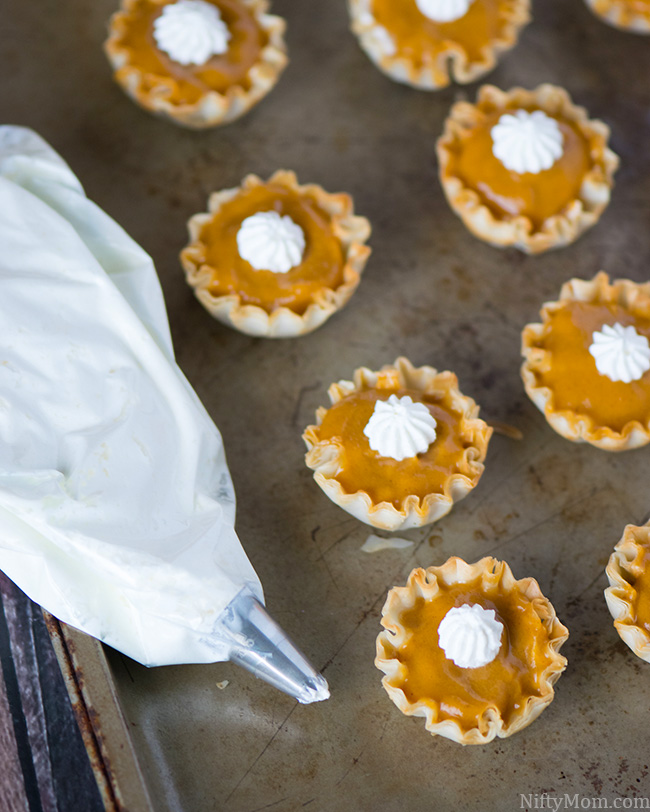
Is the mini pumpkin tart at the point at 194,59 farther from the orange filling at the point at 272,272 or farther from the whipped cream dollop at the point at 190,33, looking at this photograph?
the orange filling at the point at 272,272

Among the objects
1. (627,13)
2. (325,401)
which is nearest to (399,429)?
(325,401)

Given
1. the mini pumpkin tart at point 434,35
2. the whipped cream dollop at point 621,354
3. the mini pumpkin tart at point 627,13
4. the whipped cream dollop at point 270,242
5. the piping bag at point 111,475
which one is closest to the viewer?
the piping bag at point 111,475

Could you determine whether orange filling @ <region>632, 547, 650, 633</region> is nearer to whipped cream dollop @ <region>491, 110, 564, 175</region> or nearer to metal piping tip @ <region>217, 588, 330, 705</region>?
metal piping tip @ <region>217, 588, 330, 705</region>

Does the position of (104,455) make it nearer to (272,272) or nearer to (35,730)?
A: (35,730)

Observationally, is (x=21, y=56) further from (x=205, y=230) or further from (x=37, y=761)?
(x=37, y=761)

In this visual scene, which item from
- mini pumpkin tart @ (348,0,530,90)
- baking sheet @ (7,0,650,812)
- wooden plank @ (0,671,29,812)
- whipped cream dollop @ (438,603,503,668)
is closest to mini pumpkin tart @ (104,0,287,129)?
baking sheet @ (7,0,650,812)

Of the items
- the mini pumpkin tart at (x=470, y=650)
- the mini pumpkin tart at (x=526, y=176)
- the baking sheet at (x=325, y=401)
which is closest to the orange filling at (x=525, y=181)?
the mini pumpkin tart at (x=526, y=176)
